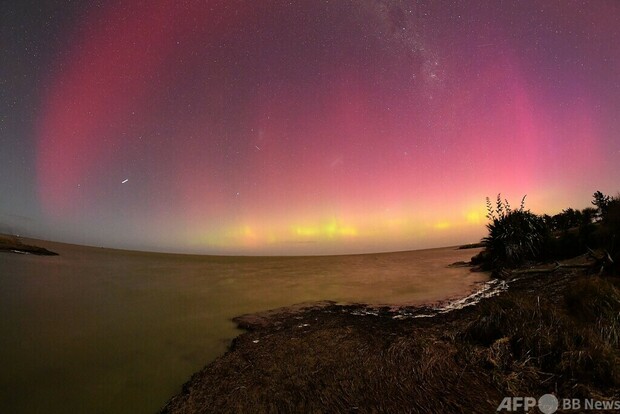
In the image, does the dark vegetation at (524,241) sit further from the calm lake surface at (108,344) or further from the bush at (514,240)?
the calm lake surface at (108,344)

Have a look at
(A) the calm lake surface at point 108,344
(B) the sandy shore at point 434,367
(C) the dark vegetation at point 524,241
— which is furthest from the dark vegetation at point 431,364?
(C) the dark vegetation at point 524,241

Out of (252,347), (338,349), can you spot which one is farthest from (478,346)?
(252,347)

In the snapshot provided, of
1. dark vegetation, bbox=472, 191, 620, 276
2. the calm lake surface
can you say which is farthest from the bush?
the calm lake surface

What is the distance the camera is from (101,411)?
5.65m

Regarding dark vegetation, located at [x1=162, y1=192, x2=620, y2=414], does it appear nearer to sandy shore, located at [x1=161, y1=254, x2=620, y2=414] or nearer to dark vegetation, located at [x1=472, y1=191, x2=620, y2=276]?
sandy shore, located at [x1=161, y1=254, x2=620, y2=414]

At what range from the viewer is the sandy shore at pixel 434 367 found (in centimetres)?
445

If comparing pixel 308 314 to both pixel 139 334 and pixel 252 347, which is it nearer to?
pixel 252 347

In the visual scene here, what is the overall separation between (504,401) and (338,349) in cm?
370

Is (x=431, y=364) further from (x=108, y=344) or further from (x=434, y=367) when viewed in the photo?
(x=108, y=344)

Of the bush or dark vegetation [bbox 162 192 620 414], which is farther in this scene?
the bush

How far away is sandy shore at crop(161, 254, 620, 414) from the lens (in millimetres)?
4453

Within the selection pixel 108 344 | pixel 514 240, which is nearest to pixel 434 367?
pixel 108 344

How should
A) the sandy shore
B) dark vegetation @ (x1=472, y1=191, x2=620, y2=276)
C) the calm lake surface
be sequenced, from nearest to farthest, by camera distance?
the sandy shore < the calm lake surface < dark vegetation @ (x1=472, y1=191, x2=620, y2=276)

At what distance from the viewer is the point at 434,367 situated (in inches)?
216
